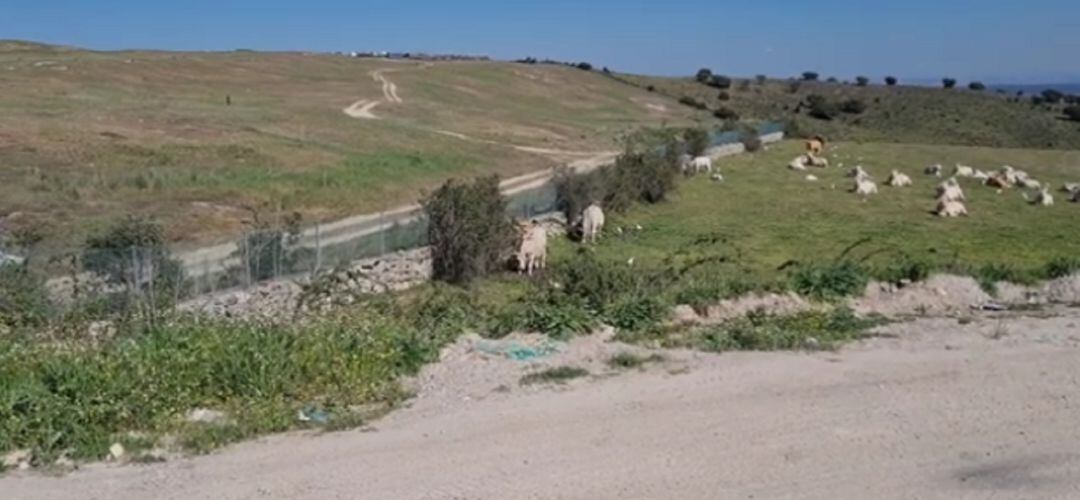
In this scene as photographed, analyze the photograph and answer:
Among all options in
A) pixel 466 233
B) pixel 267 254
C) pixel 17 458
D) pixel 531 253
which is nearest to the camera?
pixel 17 458

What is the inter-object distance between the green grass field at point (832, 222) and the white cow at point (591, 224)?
69 cm

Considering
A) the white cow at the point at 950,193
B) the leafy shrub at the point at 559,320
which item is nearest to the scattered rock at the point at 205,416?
the leafy shrub at the point at 559,320

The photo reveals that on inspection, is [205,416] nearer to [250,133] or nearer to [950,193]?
[950,193]

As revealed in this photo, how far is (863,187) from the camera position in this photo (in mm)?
48562

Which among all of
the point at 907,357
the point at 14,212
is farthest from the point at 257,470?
the point at 14,212

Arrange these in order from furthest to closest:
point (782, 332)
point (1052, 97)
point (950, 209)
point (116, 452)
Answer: point (1052, 97) → point (950, 209) → point (782, 332) → point (116, 452)

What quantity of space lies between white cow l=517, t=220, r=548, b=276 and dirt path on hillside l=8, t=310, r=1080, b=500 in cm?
1443

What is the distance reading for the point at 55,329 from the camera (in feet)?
46.6

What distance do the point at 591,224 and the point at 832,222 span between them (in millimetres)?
9867

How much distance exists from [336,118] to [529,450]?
61088mm

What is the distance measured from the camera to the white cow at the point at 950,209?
4209 centimetres

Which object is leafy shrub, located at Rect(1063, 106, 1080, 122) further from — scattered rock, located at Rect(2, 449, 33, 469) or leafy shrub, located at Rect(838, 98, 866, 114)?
scattered rock, located at Rect(2, 449, 33, 469)

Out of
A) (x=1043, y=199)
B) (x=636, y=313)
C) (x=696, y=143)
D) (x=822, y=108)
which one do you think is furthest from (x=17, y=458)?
(x=822, y=108)

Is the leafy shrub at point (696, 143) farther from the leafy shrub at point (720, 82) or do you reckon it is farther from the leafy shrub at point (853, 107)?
the leafy shrub at point (720, 82)
